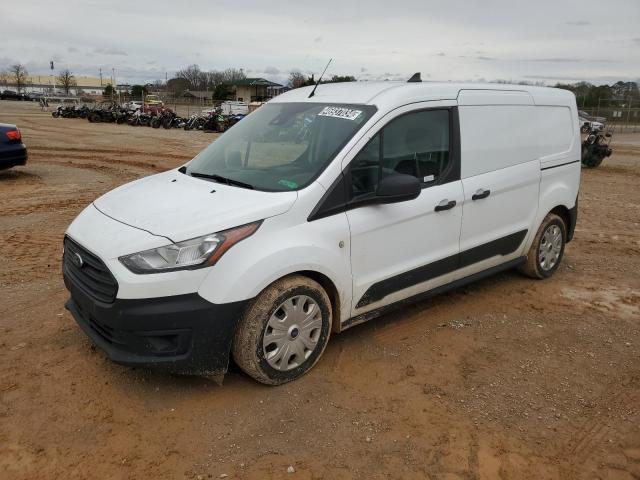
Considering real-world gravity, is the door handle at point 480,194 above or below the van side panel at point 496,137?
below

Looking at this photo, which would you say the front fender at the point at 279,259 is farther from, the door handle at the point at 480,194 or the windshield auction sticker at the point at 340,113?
the door handle at the point at 480,194

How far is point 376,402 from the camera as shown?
11.0 ft

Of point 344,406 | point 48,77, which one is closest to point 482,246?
point 344,406

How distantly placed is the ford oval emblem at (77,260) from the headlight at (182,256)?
45 centimetres

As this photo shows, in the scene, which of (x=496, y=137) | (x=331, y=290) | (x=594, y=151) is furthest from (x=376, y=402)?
(x=594, y=151)

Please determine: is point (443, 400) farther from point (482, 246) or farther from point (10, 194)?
point (10, 194)

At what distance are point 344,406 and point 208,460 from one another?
880 mm

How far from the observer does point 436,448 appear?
2.96 meters

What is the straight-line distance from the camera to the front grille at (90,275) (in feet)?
10.3

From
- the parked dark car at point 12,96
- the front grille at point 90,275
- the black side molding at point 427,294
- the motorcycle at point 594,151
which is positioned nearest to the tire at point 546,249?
the black side molding at point 427,294

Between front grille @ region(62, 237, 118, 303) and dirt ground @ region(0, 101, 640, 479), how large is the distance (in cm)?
66

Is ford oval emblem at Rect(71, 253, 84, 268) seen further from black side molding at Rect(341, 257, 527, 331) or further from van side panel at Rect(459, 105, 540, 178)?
van side panel at Rect(459, 105, 540, 178)

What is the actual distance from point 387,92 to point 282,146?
860mm

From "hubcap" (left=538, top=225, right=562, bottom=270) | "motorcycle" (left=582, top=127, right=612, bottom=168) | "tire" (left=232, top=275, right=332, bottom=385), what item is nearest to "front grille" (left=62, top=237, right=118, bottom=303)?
"tire" (left=232, top=275, right=332, bottom=385)
